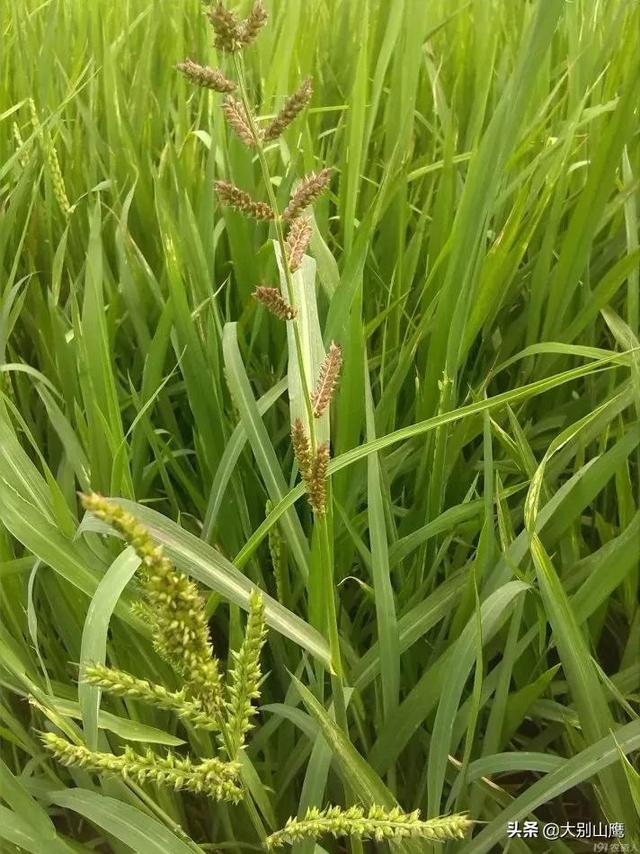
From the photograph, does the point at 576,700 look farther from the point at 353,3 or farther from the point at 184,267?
the point at 353,3

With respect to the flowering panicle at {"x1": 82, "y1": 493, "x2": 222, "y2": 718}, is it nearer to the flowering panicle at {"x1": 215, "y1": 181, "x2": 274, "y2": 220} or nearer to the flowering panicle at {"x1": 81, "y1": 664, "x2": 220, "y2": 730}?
the flowering panicle at {"x1": 81, "y1": 664, "x2": 220, "y2": 730}

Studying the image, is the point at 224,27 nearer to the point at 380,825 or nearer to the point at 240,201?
the point at 240,201

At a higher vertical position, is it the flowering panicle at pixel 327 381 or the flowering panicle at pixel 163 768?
the flowering panicle at pixel 327 381

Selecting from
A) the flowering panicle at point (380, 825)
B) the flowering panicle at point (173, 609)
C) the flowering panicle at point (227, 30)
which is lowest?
the flowering panicle at point (380, 825)

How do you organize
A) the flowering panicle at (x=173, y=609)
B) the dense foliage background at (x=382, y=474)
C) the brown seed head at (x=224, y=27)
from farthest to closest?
the dense foliage background at (x=382, y=474) < the brown seed head at (x=224, y=27) < the flowering panicle at (x=173, y=609)

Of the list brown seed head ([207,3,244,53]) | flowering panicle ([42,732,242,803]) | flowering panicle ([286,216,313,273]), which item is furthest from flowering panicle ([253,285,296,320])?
flowering panicle ([42,732,242,803])

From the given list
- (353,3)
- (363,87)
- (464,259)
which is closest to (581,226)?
(464,259)

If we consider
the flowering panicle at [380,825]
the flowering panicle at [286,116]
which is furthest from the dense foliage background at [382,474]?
the flowering panicle at [286,116]

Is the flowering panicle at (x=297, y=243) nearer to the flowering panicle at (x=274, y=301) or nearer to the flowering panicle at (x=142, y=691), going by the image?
the flowering panicle at (x=274, y=301)
